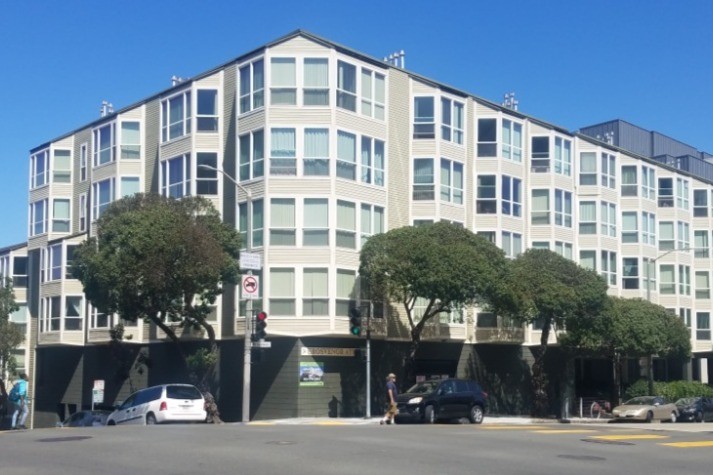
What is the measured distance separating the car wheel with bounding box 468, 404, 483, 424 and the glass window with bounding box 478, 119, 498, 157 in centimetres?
1912

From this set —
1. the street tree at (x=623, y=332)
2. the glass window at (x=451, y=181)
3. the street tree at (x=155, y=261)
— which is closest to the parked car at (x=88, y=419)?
the street tree at (x=155, y=261)

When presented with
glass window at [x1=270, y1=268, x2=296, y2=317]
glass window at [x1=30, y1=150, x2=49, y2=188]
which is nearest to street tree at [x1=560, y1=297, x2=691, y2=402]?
glass window at [x1=270, y1=268, x2=296, y2=317]

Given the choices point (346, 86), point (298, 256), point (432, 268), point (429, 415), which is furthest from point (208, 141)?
point (429, 415)

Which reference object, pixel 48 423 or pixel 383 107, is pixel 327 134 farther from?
pixel 48 423

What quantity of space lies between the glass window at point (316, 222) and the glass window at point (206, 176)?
5.58 meters

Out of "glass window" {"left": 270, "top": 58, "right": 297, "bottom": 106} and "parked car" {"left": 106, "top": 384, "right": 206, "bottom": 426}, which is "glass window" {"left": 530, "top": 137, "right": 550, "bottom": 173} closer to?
"glass window" {"left": 270, "top": 58, "right": 297, "bottom": 106}

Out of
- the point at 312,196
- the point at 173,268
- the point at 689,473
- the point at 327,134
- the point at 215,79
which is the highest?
the point at 215,79

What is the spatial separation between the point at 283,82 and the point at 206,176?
6.10 m

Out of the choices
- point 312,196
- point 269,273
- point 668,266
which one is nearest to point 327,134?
point 312,196

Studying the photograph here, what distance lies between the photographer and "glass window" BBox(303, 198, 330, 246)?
39.1 m

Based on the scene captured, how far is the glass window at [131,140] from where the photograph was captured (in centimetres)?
4716

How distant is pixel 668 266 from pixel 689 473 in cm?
4809

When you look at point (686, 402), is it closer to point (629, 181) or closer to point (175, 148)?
point (629, 181)

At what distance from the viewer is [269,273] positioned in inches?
1521
